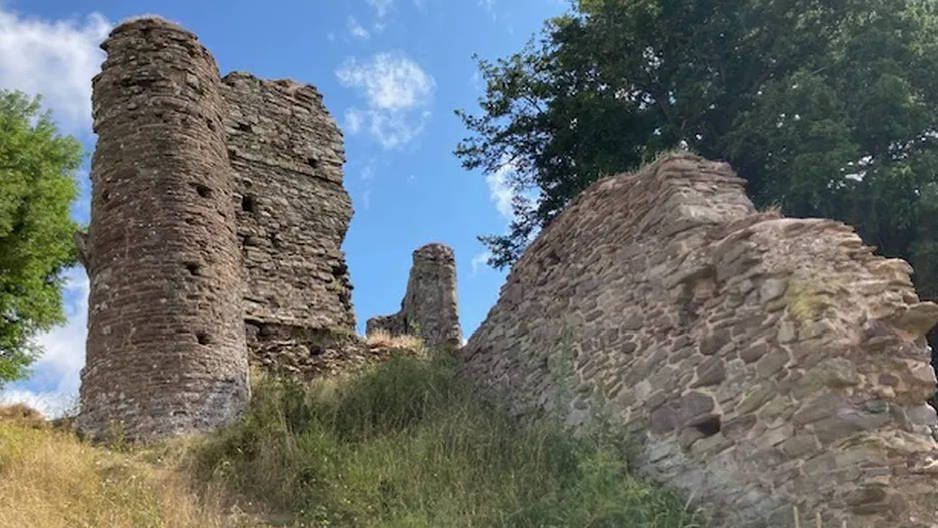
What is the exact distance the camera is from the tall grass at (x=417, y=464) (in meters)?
6.58

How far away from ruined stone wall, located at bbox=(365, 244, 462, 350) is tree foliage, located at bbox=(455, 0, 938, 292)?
349cm

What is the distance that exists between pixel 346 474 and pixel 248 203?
5.91 m

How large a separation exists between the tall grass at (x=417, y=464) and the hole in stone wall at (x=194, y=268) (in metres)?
1.58

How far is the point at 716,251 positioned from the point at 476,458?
9.00 ft

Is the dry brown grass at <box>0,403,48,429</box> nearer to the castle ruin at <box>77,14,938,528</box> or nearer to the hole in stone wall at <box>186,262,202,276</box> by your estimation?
the castle ruin at <box>77,14,938,528</box>

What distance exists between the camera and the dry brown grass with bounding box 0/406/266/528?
250 inches

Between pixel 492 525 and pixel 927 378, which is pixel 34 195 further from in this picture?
pixel 927 378

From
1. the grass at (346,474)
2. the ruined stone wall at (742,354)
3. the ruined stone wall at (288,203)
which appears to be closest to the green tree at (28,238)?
the ruined stone wall at (288,203)

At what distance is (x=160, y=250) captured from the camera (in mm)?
10141

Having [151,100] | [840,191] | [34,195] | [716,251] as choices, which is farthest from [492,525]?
[34,195]

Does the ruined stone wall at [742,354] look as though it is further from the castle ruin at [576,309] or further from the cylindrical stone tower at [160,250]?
the cylindrical stone tower at [160,250]

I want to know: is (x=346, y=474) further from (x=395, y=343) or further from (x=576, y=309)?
(x=395, y=343)

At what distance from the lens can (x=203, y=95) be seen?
11.4m

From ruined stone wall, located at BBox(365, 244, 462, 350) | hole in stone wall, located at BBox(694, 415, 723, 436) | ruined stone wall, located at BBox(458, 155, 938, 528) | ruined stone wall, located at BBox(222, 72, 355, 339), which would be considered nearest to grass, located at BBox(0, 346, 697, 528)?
ruined stone wall, located at BBox(458, 155, 938, 528)
